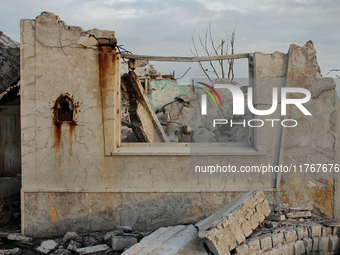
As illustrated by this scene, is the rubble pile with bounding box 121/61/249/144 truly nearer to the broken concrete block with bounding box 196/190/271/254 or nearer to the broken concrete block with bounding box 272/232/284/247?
the broken concrete block with bounding box 196/190/271/254

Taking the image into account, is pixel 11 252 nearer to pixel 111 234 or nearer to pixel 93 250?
pixel 93 250

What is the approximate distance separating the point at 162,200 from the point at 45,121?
1.80m

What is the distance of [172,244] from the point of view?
3332 mm

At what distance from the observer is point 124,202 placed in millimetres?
4172

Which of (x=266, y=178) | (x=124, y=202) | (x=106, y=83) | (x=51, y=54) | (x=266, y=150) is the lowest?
(x=124, y=202)

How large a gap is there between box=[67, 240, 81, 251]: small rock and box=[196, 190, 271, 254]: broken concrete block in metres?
1.48

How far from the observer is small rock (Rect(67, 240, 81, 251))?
12.6 ft

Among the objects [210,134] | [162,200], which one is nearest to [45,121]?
[162,200]

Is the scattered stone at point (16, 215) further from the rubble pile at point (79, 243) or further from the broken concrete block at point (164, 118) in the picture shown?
the broken concrete block at point (164, 118)

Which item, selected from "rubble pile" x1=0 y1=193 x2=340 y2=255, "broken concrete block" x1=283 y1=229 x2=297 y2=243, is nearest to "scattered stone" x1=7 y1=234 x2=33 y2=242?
"rubble pile" x1=0 y1=193 x2=340 y2=255

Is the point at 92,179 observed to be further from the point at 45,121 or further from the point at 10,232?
the point at 10,232

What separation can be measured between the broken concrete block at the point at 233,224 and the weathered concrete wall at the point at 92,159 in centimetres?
55

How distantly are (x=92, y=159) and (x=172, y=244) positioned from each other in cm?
152

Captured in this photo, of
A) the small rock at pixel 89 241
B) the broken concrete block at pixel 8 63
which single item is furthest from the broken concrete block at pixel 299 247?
the broken concrete block at pixel 8 63
